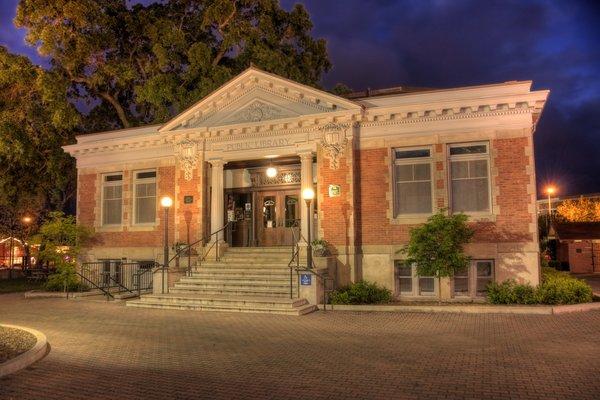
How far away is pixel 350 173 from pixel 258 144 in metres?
3.63

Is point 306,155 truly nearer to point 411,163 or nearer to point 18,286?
point 411,163

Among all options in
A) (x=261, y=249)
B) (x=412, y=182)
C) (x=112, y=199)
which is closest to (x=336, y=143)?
(x=412, y=182)

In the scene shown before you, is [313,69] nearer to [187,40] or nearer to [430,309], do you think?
[187,40]

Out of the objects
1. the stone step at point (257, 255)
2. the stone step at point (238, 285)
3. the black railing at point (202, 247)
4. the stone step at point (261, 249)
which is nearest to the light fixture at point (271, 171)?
the black railing at point (202, 247)

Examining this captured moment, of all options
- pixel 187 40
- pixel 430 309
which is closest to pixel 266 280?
pixel 430 309

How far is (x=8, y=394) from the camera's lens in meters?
6.71

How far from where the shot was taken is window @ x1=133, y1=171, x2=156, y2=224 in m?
20.7

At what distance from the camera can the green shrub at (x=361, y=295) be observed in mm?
15109

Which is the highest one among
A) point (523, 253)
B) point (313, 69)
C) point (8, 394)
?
point (313, 69)

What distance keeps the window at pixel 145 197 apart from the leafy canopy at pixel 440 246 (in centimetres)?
1087

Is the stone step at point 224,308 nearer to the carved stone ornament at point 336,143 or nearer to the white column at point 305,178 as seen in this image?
the white column at point 305,178

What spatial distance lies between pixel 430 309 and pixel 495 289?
253cm

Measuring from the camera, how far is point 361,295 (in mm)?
15164

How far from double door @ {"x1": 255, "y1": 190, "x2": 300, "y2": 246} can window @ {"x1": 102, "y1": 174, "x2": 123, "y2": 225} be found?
238 inches
